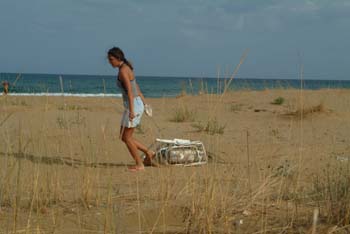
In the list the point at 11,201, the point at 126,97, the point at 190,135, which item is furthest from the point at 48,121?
the point at 11,201

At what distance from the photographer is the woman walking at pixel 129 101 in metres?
5.56

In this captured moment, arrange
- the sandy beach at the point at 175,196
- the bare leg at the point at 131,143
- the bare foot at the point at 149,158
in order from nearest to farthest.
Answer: the sandy beach at the point at 175,196 < the bare leg at the point at 131,143 < the bare foot at the point at 149,158

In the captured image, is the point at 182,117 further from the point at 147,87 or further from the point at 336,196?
the point at 147,87

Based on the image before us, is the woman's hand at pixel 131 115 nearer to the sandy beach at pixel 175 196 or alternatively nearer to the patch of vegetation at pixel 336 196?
the sandy beach at pixel 175 196

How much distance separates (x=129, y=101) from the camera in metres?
5.59

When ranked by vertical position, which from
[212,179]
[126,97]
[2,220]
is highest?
[126,97]

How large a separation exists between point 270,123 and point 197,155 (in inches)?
167

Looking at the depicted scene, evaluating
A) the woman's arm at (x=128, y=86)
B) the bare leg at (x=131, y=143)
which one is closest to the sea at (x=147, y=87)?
the woman's arm at (x=128, y=86)

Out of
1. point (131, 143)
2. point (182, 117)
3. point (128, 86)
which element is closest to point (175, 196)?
point (131, 143)

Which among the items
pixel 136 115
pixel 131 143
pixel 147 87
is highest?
pixel 147 87

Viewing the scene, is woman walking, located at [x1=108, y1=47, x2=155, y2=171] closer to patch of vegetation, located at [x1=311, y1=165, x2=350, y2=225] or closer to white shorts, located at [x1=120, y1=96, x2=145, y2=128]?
white shorts, located at [x1=120, y1=96, x2=145, y2=128]

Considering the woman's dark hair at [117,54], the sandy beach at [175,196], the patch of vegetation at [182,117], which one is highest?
the woman's dark hair at [117,54]

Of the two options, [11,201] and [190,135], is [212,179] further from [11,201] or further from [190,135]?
[190,135]

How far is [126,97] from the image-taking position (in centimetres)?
570
